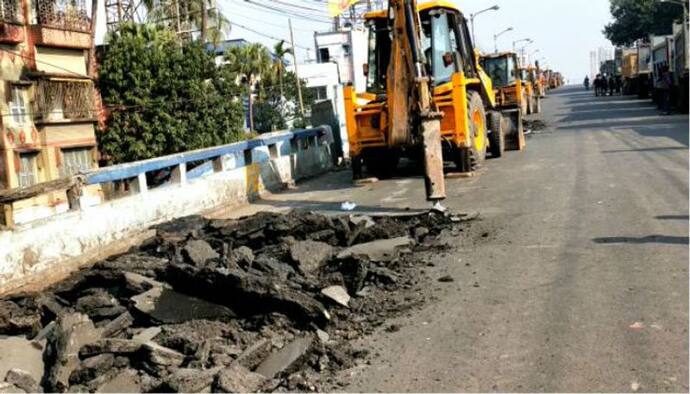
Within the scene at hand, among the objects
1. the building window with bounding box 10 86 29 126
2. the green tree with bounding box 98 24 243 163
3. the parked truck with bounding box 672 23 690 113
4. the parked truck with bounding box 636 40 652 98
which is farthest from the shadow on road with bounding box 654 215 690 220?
the parked truck with bounding box 636 40 652 98

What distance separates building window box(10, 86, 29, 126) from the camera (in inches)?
1053

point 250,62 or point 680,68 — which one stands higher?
point 250,62

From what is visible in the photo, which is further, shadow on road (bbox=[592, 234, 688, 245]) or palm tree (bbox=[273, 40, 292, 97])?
palm tree (bbox=[273, 40, 292, 97])

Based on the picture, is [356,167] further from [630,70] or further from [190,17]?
[630,70]

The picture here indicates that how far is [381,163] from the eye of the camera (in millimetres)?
16484

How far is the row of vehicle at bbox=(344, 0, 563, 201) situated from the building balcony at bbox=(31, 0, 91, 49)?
1651cm

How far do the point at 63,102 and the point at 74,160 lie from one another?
2.43 meters

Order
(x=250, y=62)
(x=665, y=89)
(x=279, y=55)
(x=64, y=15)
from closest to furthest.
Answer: (x=64, y=15)
(x=665, y=89)
(x=250, y=62)
(x=279, y=55)

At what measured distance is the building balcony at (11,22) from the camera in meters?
26.1

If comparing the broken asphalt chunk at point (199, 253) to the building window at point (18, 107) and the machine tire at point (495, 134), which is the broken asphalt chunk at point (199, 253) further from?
the building window at point (18, 107)

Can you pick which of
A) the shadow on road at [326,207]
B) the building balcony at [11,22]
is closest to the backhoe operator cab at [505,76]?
the shadow on road at [326,207]

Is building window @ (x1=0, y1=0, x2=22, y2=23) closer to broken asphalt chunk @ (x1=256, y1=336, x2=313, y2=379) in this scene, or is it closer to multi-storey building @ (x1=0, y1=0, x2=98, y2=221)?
multi-storey building @ (x1=0, y1=0, x2=98, y2=221)

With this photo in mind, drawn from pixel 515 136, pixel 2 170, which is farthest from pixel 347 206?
pixel 2 170

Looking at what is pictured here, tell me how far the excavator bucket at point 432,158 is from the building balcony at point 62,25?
2157 cm
